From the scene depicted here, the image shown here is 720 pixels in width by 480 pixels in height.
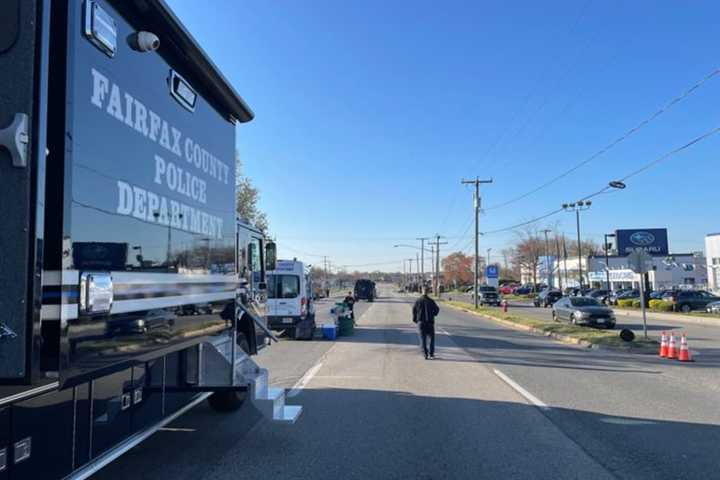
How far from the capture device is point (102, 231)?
334cm

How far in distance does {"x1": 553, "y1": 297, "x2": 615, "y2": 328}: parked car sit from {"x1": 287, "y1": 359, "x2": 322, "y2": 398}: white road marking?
16.8 meters

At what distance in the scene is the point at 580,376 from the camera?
441 inches

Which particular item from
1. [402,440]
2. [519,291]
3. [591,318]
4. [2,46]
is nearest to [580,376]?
[402,440]

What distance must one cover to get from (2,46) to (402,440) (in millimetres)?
5345

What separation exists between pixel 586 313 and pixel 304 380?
18.8m

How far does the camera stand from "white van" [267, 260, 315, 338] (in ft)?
63.3

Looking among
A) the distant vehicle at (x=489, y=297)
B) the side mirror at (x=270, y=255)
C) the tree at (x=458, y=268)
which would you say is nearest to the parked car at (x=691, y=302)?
the distant vehicle at (x=489, y=297)

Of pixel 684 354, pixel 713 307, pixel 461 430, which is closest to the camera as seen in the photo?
pixel 461 430

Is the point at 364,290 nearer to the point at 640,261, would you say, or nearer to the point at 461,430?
the point at 640,261

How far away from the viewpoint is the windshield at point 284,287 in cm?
1964

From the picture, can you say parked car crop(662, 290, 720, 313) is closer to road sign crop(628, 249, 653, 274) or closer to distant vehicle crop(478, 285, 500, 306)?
distant vehicle crop(478, 285, 500, 306)

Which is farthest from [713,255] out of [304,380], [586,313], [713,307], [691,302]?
[304,380]

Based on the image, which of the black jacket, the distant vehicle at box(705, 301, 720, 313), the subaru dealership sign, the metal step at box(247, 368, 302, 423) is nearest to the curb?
the black jacket

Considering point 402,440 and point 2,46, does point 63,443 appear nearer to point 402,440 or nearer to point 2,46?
point 2,46
